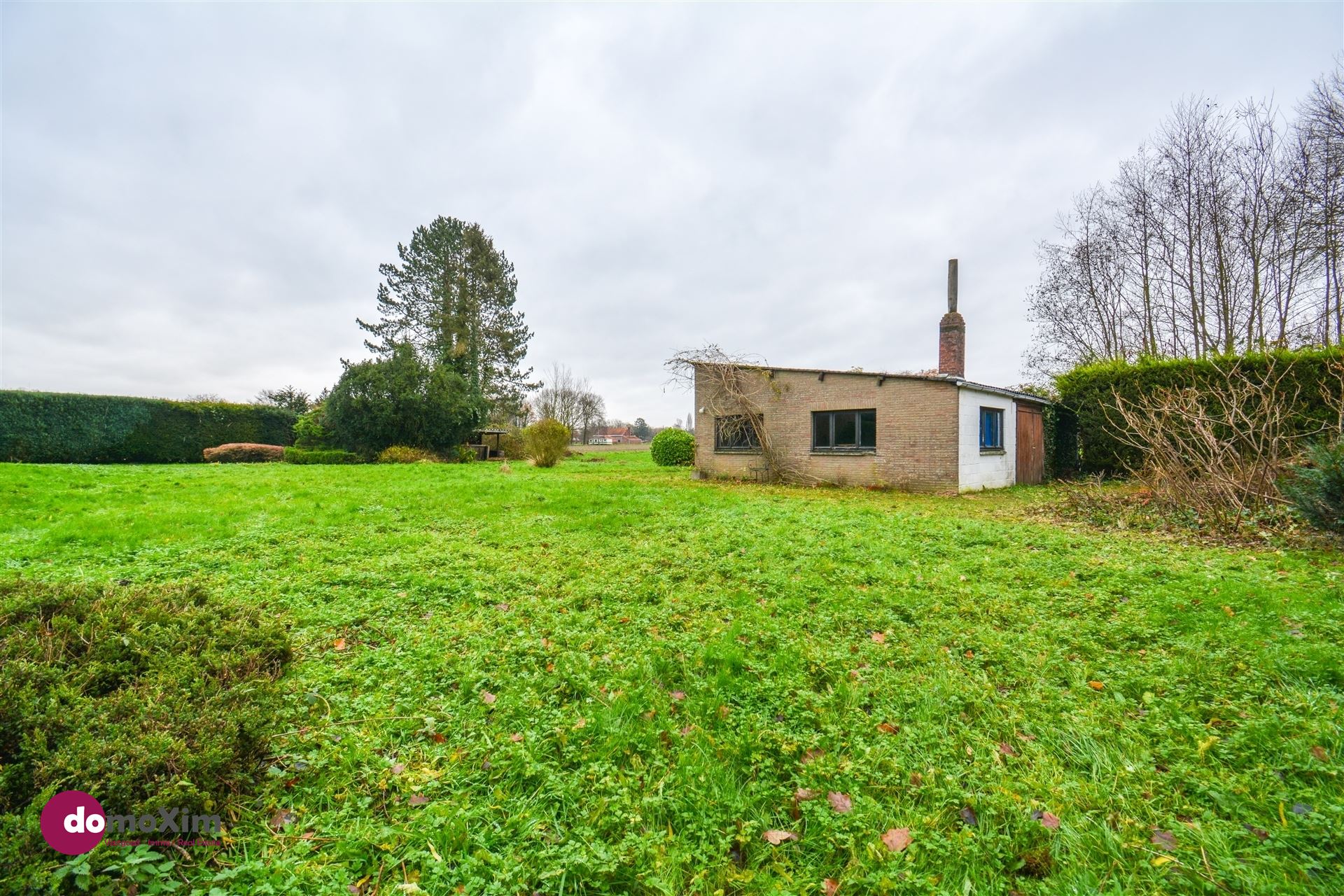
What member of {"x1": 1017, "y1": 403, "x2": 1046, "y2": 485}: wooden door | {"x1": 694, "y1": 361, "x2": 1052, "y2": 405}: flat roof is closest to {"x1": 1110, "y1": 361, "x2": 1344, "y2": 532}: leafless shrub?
{"x1": 694, "y1": 361, "x2": 1052, "y2": 405}: flat roof

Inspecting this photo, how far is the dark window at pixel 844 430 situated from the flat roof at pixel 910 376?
41.3 inches

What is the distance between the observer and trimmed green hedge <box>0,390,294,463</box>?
54.4ft

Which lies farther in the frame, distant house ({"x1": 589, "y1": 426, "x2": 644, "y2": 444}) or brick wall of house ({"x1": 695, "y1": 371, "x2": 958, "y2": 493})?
distant house ({"x1": 589, "y1": 426, "x2": 644, "y2": 444})

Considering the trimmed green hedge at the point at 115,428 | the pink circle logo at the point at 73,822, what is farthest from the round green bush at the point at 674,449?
the pink circle logo at the point at 73,822

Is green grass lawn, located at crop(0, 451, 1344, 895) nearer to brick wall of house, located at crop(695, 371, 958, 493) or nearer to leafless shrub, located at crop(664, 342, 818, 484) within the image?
brick wall of house, located at crop(695, 371, 958, 493)

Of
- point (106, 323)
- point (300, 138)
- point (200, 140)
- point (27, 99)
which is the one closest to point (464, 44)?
point (300, 138)

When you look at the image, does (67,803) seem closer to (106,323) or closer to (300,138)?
(300,138)

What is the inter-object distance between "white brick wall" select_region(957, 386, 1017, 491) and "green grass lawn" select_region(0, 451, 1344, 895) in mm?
6795

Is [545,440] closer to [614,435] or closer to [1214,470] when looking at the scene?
[1214,470]

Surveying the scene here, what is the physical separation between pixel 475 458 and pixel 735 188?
51.6 ft

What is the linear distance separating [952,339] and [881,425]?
4.05 m

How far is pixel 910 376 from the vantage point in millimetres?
12945

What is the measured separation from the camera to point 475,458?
2308cm

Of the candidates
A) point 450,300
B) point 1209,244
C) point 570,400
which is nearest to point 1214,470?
point 1209,244
